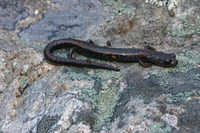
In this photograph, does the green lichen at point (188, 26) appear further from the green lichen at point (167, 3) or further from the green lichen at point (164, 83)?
the green lichen at point (164, 83)

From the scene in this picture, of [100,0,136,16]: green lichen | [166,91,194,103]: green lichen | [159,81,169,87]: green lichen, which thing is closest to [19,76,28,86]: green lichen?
[159,81,169,87]: green lichen

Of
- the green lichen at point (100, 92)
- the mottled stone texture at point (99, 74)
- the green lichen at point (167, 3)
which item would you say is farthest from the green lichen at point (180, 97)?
the green lichen at point (167, 3)

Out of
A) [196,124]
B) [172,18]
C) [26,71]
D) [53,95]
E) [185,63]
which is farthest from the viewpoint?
[172,18]

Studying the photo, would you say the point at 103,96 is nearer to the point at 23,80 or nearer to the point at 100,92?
the point at 100,92

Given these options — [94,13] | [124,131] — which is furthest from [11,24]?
[124,131]

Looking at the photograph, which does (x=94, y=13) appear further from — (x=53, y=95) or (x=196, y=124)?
(x=196, y=124)

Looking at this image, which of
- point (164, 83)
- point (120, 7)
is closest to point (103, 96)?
point (164, 83)

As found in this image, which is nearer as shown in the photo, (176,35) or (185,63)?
(185,63)
